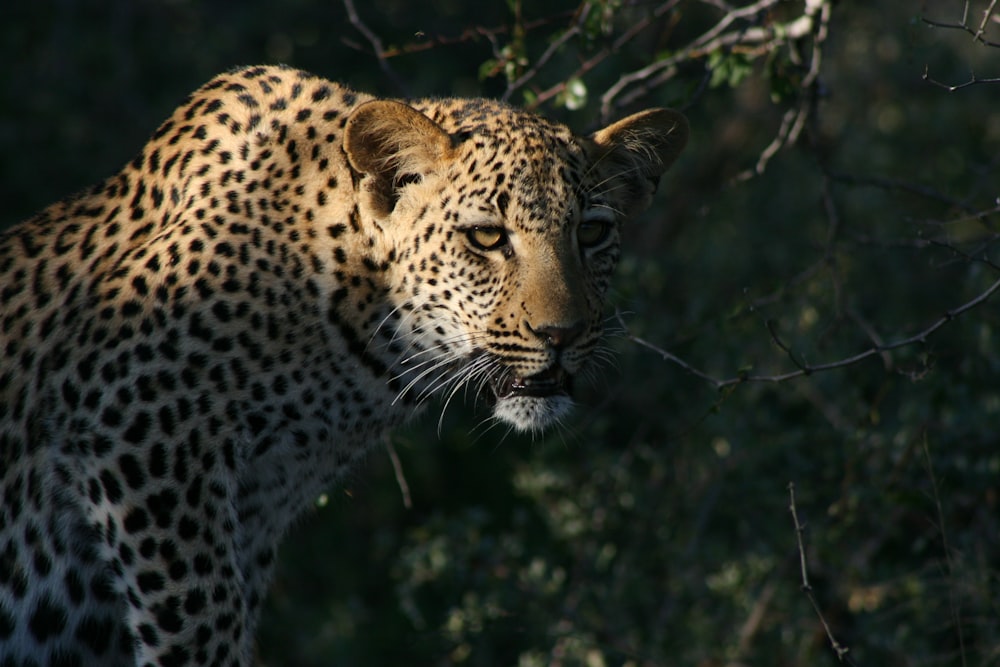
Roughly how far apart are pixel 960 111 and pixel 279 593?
23.3 ft

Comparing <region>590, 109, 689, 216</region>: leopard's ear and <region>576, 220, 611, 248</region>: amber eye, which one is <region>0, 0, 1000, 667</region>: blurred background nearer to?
<region>576, 220, 611, 248</region>: amber eye

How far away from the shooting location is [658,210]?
1054cm

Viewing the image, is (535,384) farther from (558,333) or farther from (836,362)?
(836,362)

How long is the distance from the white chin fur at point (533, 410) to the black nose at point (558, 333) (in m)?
0.29

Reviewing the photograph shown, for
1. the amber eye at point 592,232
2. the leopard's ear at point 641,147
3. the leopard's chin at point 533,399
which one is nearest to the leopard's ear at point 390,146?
the amber eye at point 592,232

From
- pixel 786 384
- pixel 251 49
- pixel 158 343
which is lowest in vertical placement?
pixel 786 384

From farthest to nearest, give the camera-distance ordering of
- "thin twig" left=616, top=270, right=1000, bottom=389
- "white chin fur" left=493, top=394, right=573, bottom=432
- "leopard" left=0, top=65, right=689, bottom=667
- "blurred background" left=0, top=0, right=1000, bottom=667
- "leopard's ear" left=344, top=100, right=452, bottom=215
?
"blurred background" left=0, top=0, right=1000, bottom=667, "white chin fur" left=493, top=394, right=573, bottom=432, "leopard's ear" left=344, top=100, right=452, bottom=215, "leopard" left=0, top=65, right=689, bottom=667, "thin twig" left=616, top=270, right=1000, bottom=389

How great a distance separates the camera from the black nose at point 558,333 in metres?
4.77

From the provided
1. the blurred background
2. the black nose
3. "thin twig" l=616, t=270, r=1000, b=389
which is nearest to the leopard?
the black nose

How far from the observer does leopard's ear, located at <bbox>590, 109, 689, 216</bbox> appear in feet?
17.2

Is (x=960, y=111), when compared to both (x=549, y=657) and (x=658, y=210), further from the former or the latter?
(x=549, y=657)

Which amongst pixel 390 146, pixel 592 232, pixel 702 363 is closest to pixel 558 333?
pixel 592 232

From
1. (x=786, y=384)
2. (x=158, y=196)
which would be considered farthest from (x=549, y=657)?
(x=158, y=196)

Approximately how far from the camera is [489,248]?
4930 millimetres
